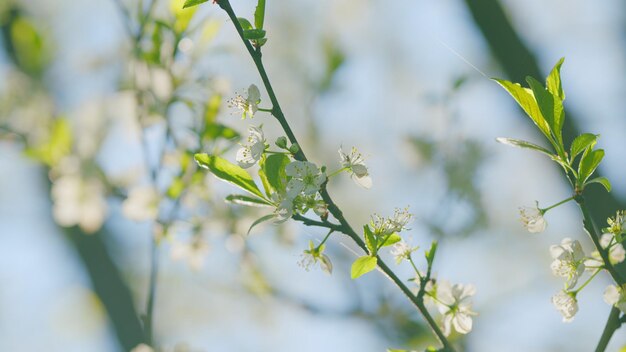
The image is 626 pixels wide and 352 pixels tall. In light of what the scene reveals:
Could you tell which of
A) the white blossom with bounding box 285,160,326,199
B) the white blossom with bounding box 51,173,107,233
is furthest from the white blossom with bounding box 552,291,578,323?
the white blossom with bounding box 51,173,107,233

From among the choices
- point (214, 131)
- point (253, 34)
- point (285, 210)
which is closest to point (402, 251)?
point (285, 210)

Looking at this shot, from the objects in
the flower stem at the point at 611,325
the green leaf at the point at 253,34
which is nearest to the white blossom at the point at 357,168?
the green leaf at the point at 253,34

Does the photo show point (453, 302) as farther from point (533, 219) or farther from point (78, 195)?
point (78, 195)

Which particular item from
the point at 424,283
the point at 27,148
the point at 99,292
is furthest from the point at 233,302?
the point at 424,283

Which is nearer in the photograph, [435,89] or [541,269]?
[435,89]

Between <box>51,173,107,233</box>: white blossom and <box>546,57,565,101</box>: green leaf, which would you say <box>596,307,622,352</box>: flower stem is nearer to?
<box>546,57,565,101</box>: green leaf

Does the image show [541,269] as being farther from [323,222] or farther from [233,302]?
[323,222]
